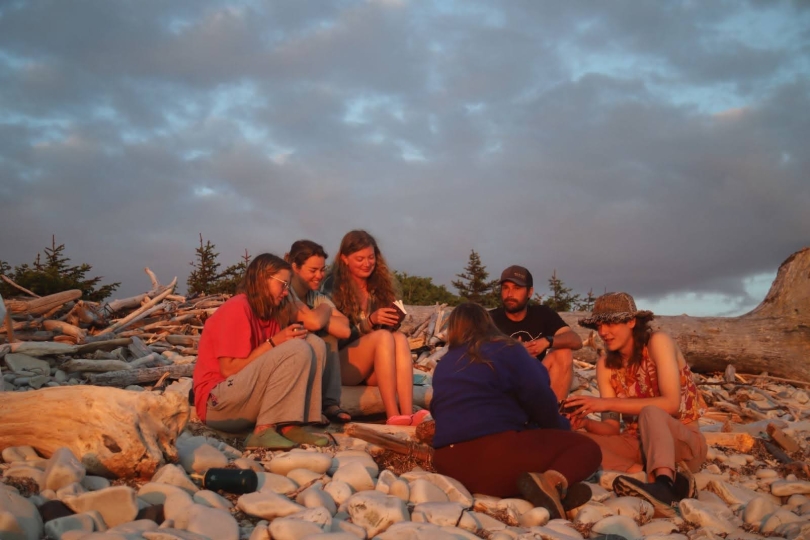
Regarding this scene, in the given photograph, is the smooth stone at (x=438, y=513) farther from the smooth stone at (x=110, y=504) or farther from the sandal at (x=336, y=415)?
the sandal at (x=336, y=415)

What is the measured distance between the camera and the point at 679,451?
17.0 ft

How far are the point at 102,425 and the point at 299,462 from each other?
1.18 meters

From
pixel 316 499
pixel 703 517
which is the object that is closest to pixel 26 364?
pixel 316 499

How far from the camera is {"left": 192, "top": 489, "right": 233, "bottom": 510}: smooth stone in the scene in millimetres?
3893

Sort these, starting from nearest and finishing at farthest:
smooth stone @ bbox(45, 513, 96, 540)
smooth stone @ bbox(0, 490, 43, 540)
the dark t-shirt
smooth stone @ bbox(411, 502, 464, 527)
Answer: smooth stone @ bbox(0, 490, 43, 540), smooth stone @ bbox(45, 513, 96, 540), smooth stone @ bbox(411, 502, 464, 527), the dark t-shirt

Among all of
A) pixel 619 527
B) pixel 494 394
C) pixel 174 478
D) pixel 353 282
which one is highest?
pixel 353 282

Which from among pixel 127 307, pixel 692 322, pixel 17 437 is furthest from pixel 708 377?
pixel 17 437

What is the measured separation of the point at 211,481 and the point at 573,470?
2.11m

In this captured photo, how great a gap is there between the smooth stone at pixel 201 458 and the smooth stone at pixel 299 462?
0.31 meters

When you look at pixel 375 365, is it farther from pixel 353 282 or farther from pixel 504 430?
pixel 504 430

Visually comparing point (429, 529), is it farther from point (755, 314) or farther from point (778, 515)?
point (755, 314)

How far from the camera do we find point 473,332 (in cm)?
468

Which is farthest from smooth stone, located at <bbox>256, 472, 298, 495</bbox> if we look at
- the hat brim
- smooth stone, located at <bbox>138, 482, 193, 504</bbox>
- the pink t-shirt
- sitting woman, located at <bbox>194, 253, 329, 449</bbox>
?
the hat brim

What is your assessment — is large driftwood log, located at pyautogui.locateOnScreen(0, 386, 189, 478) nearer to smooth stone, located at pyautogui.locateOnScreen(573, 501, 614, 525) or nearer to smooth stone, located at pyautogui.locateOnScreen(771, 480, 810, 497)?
smooth stone, located at pyautogui.locateOnScreen(573, 501, 614, 525)
